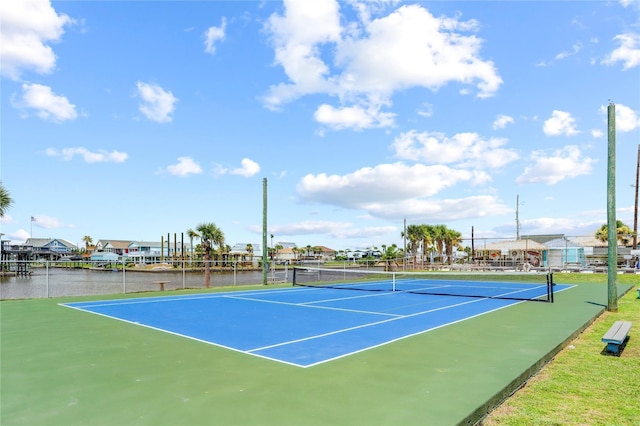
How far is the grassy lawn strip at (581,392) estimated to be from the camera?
165 inches

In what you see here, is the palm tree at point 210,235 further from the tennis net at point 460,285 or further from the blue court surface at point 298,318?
the blue court surface at point 298,318

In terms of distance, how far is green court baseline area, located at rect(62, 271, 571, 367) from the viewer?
7113 millimetres

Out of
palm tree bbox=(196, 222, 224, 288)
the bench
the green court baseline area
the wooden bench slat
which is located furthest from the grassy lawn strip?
palm tree bbox=(196, 222, 224, 288)

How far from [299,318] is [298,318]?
23 millimetres

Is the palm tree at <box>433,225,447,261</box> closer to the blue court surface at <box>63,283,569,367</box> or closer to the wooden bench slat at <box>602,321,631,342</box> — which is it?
the blue court surface at <box>63,283,569,367</box>

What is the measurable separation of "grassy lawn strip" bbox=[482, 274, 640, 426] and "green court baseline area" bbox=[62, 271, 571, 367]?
2.43 meters

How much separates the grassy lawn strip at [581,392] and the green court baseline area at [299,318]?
2434 millimetres

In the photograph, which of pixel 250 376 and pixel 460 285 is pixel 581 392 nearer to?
pixel 250 376

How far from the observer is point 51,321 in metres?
9.88

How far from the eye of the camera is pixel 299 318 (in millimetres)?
10289

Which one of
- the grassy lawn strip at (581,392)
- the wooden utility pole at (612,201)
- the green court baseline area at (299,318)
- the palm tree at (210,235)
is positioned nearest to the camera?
the grassy lawn strip at (581,392)

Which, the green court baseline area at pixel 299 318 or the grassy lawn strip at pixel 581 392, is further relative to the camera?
the green court baseline area at pixel 299 318

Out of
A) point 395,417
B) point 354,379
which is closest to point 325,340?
point 354,379

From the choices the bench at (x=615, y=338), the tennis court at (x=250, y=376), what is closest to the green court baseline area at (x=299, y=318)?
the tennis court at (x=250, y=376)
